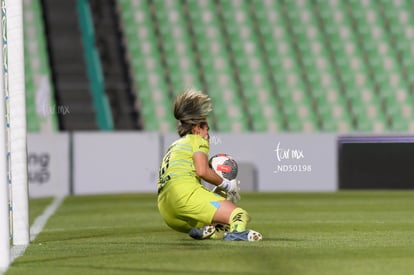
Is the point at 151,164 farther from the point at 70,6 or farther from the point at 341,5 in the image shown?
the point at 341,5

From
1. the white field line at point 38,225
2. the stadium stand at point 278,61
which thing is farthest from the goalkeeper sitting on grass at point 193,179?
the stadium stand at point 278,61

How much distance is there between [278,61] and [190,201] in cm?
1613

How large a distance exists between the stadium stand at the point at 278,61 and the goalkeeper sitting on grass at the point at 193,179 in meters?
14.0

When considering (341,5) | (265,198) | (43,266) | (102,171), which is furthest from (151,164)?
(43,266)

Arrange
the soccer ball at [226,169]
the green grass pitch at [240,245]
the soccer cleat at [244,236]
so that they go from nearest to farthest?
the green grass pitch at [240,245] → the soccer cleat at [244,236] → the soccer ball at [226,169]

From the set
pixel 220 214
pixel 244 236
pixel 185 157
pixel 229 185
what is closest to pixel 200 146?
pixel 185 157

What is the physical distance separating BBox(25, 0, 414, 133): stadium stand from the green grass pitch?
30.3 feet

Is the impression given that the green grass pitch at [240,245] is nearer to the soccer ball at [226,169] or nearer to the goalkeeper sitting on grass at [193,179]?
the goalkeeper sitting on grass at [193,179]

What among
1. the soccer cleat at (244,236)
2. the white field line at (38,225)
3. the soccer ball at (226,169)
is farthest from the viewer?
the soccer ball at (226,169)

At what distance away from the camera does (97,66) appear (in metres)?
22.7

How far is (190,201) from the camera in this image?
27.9 ft

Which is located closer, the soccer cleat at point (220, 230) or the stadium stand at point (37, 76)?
the soccer cleat at point (220, 230)

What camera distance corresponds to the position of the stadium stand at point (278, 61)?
23.4m

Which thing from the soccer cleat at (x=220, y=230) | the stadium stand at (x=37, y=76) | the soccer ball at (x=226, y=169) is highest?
the stadium stand at (x=37, y=76)
